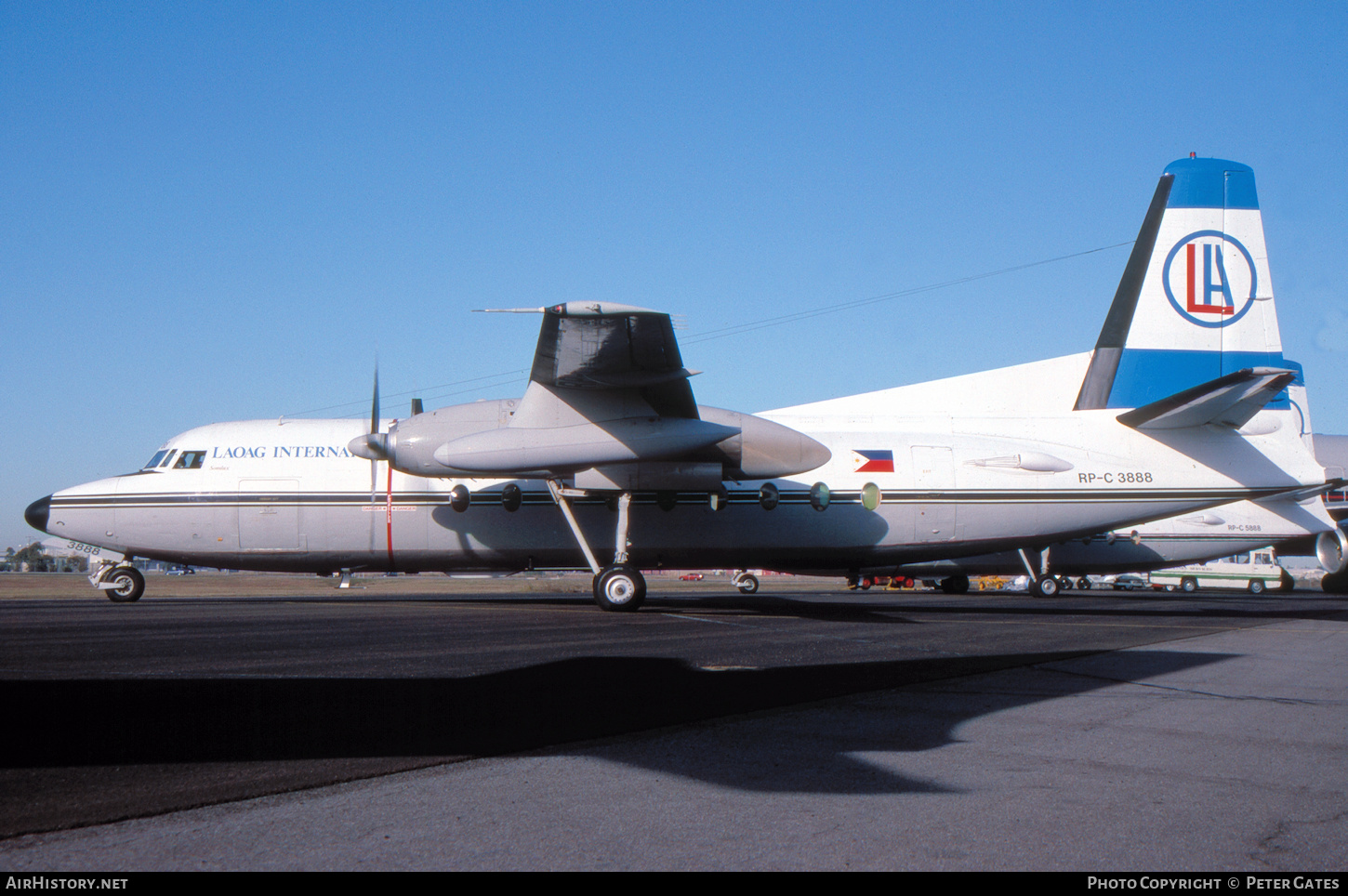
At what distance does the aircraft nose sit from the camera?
18266 mm

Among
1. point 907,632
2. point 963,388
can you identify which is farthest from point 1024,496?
point 907,632

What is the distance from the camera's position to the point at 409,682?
688cm

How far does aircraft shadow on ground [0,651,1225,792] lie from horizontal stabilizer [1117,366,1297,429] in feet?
29.8

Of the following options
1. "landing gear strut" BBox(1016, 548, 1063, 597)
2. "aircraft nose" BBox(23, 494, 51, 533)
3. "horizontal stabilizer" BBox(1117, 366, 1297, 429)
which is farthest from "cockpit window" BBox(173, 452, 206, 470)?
"landing gear strut" BBox(1016, 548, 1063, 597)

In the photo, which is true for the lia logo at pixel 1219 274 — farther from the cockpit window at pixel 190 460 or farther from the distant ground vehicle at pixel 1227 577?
the distant ground vehicle at pixel 1227 577

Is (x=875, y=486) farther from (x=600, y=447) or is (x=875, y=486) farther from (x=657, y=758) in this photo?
(x=657, y=758)

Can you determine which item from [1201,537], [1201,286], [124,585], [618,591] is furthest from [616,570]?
[1201,537]

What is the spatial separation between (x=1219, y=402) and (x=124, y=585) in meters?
22.3

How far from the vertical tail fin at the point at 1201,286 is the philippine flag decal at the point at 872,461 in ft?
17.6

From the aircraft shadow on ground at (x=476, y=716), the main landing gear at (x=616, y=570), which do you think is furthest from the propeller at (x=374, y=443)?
the aircraft shadow on ground at (x=476, y=716)

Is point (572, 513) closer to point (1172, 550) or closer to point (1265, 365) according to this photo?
point (1265, 365)

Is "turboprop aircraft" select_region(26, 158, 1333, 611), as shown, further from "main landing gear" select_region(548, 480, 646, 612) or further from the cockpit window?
"main landing gear" select_region(548, 480, 646, 612)

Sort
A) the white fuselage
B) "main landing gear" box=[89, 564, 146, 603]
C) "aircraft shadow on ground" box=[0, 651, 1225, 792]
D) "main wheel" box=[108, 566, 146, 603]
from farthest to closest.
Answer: "main wheel" box=[108, 566, 146, 603] < "main landing gear" box=[89, 564, 146, 603] < the white fuselage < "aircraft shadow on ground" box=[0, 651, 1225, 792]

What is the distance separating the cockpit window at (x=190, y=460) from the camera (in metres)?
18.3
